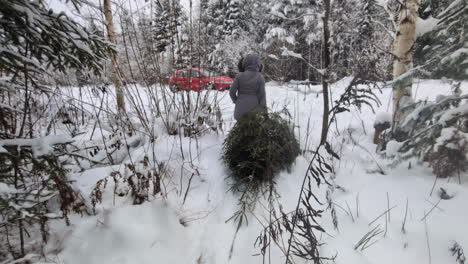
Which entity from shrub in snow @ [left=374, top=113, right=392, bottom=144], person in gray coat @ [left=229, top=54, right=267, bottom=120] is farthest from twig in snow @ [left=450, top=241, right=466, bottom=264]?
person in gray coat @ [left=229, top=54, right=267, bottom=120]

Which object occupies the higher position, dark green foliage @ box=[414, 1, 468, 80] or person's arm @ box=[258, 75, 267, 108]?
dark green foliage @ box=[414, 1, 468, 80]

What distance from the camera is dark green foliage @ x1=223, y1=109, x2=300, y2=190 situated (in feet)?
7.50

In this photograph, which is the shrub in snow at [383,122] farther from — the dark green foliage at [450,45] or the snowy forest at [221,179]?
the dark green foliage at [450,45]

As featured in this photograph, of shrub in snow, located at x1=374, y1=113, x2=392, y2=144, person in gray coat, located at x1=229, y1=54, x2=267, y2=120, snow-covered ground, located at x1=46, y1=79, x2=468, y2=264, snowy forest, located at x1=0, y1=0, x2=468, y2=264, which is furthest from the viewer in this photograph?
person in gray coat, located at x1=229, y1=54, x2=267, y2=120

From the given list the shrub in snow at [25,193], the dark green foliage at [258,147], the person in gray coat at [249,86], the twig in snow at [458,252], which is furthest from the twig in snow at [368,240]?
the person in gray coat at [249,86]

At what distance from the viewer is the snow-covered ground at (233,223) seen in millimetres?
1570

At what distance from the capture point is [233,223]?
6.25 ft

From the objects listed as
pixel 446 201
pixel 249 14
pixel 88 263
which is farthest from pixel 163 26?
pixel 249 14

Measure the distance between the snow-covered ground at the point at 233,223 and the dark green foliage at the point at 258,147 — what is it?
0.60 feet

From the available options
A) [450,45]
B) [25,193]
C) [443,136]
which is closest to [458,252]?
[443,136]

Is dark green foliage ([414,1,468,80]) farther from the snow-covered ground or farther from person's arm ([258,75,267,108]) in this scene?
person's arm ([258,75,267,108])

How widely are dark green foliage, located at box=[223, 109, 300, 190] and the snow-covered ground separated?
0.60 ft

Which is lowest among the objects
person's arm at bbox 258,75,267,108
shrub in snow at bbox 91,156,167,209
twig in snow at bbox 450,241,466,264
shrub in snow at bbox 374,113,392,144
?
twig in snow at bbox 450,241,466,264

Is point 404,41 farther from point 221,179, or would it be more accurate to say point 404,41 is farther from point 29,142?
point 29,142
